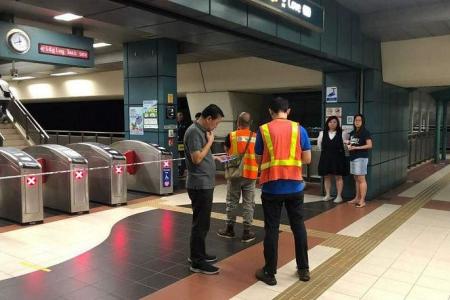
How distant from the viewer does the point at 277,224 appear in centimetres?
359

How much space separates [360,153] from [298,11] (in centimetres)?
292

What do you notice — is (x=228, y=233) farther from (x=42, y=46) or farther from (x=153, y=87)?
(x=153, y=87)

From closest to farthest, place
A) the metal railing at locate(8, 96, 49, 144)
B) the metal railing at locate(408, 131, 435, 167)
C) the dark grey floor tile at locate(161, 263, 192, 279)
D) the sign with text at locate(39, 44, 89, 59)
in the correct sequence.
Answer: the dark grey floor tile at locate(161, 263, 192, 279) → the sign with text at locate(39, 44, 89, 59) → the metal railing at locate(8, 96, 49, 144) → the metal railing at locate(408, 131, 435, 167)

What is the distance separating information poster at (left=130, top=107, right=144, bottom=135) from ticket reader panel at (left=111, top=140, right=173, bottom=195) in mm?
802

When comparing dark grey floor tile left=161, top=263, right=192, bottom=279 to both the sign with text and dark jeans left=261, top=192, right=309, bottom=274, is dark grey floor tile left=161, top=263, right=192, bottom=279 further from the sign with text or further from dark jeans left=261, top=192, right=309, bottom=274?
the sign with text

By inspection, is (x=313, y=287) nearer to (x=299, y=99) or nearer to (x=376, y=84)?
(x=376, y=84)

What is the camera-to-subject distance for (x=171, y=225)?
18.2 ft

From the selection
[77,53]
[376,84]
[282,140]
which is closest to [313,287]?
[282,140]

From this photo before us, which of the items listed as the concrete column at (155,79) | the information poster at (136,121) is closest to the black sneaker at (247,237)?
the concrete column at (155,79)

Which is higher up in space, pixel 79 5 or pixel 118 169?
pixel 79 5

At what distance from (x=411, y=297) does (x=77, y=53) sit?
6.13m

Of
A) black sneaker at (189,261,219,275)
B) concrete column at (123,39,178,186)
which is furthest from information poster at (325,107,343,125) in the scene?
black sneaker at (189,261,219,275)

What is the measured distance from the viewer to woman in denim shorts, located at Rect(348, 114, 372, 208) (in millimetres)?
6711

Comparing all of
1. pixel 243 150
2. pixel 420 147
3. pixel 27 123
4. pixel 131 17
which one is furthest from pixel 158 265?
pixel 420 147
